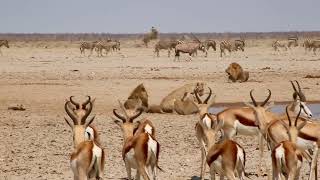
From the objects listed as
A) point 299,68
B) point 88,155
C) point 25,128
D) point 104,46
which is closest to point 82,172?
point 88,155

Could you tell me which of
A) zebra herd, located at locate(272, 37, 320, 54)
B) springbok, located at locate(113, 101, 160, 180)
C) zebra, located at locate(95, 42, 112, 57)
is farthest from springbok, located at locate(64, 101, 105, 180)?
zebra herd, located at locate(272, 37, 320, 54)

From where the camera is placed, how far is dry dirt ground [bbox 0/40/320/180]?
571 inches

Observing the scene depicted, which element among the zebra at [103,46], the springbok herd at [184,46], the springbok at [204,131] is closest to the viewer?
the springbok at [204,131]

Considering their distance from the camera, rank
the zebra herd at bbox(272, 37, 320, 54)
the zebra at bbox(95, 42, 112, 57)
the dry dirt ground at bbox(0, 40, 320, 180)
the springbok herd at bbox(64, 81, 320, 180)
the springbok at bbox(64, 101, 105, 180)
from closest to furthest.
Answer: the springbok at bbox(64, 101, 105, 180), the springbok herd at bbox(64, 81, 320, 180), the dry dirt ground at bbox(0, 40, 320, 180), the zebra at bbox(95, 42, 112, 57), the zebra herd at bbox(272, 37, 320, 54)

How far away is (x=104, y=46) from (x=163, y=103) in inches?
1531

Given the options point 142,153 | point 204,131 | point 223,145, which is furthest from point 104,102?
point 223,145

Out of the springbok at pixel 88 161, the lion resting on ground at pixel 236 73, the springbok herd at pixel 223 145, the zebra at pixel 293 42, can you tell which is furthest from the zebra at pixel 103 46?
the springbok at pixel 88 161

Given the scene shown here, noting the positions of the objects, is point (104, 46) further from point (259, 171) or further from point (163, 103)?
point (259, 171)

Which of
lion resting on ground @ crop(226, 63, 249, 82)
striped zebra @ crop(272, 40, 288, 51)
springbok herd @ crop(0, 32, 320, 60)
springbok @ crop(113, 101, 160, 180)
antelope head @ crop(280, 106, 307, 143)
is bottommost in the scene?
striped zebra @ crop(272, 40, 288, 51)

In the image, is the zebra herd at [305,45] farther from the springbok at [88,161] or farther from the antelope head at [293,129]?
the springbok at [88,161]

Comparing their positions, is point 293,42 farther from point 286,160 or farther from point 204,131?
point 286,160

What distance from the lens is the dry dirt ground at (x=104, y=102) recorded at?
14516mm

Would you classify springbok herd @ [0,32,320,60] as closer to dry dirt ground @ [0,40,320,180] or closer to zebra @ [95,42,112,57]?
zebra @ [95,42,112,57]

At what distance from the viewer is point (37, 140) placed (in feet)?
56.2
